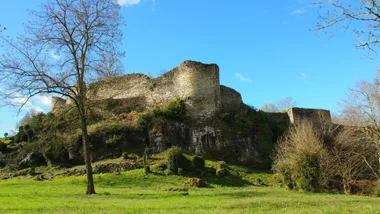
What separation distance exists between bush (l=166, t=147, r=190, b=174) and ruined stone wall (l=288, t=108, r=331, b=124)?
1592 cm

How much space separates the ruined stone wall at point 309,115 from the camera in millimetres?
36969

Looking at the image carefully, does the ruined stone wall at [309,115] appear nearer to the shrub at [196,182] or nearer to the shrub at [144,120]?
the shrub at [144,120]

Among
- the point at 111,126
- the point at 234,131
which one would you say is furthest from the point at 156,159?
the point at 234,131

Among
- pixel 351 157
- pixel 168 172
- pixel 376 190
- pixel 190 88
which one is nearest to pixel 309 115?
pixel 351 157

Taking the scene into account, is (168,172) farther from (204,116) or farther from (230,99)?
(230,99)

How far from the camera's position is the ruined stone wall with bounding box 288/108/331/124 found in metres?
37.0

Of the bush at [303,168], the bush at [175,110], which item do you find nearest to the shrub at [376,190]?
the bush at [303,168]

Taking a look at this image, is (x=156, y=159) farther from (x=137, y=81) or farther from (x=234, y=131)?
(x=137, y=81)

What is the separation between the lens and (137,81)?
35.8 m

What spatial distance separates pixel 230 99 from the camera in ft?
112

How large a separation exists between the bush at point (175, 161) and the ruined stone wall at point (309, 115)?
15.9m

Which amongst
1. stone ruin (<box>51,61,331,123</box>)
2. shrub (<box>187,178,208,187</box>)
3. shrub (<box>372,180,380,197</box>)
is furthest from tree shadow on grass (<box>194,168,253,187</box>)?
shrub (<box>372,180,380,197</box>)

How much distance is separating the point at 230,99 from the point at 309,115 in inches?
386

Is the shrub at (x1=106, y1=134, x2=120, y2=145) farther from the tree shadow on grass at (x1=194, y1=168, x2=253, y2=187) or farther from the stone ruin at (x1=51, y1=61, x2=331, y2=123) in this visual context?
the tree shadow on grass at (x1=194, y1=168, x2=253, y2=187)
